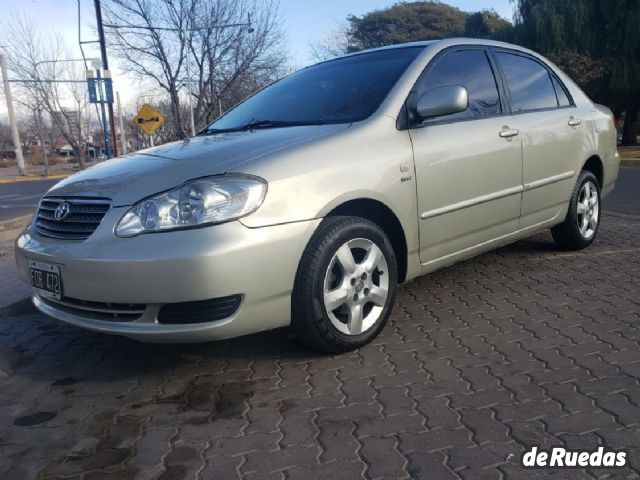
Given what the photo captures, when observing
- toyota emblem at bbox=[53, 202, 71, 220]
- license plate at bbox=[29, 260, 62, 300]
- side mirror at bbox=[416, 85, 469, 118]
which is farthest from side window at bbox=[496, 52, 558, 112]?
license plate at bbox=[29, 260, 62, 300]

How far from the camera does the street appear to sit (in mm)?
2109

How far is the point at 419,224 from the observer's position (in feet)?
10.9

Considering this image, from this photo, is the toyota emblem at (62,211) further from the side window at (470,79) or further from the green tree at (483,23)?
the green tree at (483,23)

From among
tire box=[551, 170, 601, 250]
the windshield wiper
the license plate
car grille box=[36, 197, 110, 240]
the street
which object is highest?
the windshield wiper

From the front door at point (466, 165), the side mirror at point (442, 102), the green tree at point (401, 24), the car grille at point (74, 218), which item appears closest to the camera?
the car grille at point (74, 218)

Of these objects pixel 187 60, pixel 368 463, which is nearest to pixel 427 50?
pixel 368 463

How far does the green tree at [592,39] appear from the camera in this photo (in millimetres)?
20891

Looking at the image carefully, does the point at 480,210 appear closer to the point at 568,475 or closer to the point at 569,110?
the point at 569,110

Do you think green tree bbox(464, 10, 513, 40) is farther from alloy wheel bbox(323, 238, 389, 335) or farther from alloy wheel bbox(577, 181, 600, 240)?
alloy wheel bbox(323, 238, 389, 335)

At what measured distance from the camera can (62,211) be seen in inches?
115

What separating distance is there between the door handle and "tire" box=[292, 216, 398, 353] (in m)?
1.34

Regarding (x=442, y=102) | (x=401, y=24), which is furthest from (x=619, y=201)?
(x=401, y=24)

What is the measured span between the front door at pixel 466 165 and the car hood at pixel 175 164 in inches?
25.0

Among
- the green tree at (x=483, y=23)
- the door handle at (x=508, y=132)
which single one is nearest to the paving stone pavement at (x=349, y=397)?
the door handle at (x=508, y=132)
